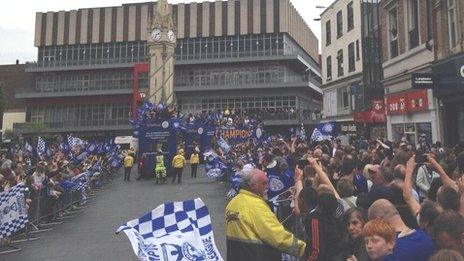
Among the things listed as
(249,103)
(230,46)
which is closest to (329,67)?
(249,103)

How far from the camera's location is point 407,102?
1991 centimetres

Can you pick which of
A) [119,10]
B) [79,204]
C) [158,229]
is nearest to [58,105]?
[119,10]

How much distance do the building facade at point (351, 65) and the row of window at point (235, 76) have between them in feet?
61.8

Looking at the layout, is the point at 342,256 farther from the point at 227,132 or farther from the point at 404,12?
the point at 227,132

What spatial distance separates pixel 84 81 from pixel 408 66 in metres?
54.6

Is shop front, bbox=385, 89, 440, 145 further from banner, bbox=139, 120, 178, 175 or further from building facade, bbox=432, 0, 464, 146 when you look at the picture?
banner, bbox=139, 120, 178, 175

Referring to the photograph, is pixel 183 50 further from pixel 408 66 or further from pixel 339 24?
pixel 408 66

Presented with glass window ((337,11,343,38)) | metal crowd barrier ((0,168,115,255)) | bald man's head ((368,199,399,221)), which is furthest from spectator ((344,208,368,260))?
glass window ((337,11,343,38))

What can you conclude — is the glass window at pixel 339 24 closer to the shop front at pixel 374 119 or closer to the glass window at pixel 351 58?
the glass window at pixel 351 58

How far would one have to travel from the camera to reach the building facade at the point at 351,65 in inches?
1291

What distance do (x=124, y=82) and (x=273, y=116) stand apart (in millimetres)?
22227

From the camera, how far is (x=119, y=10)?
67188mm

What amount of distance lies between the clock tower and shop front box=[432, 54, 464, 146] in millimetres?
24285

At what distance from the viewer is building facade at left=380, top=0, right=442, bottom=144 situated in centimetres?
1812
